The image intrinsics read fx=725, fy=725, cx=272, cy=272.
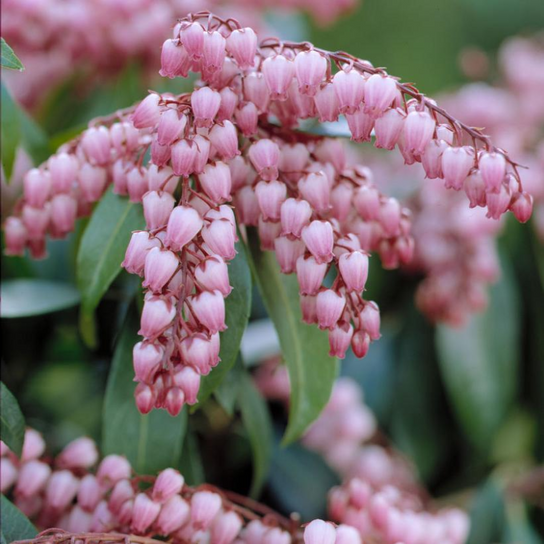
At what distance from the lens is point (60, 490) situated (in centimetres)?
46

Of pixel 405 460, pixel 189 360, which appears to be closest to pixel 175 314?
pixel 189 360

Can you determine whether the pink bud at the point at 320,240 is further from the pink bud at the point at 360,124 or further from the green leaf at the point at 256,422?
the green leaf at the point at 256,422

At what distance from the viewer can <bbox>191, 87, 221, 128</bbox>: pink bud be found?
1.23 feet

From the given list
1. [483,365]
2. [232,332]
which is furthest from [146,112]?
[483,365]

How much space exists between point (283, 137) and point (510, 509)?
20.9 inches

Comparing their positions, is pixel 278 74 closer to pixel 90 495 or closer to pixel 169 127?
pixel 169 127

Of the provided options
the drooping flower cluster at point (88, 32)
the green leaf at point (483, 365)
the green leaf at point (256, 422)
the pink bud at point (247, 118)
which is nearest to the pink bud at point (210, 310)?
the pink bud at point (247, 118)

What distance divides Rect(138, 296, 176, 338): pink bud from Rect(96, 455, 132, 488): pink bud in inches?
5.6

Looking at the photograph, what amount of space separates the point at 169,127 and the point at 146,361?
12 centimetres

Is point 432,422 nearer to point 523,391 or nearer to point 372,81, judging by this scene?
point 523,391

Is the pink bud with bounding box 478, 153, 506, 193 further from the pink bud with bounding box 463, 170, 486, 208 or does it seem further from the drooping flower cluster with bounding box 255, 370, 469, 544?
the drooping flower cluster with bounding box 255, 370, 469, 544

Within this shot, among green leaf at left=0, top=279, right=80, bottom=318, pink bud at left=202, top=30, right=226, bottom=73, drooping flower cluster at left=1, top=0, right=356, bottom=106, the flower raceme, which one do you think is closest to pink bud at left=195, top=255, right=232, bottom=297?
the flower raceme

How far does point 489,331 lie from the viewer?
0.90 m

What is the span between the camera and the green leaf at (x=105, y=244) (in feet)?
1.50
